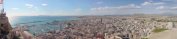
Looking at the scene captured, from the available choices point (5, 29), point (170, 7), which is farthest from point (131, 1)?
Answer: point (5, 29)

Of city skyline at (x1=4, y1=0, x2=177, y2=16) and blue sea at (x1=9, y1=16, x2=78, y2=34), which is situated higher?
city skyline at (x1=4, y1=0, x2=177, y2=16)

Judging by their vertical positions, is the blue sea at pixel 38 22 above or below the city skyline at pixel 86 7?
below

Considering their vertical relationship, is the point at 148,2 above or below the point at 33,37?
above

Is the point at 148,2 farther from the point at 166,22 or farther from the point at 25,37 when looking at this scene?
the point at 25,37

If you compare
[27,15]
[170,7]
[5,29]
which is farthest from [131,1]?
[5,29]

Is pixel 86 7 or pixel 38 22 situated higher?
pixel 86 7

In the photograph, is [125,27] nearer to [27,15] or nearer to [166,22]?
[166,22]
